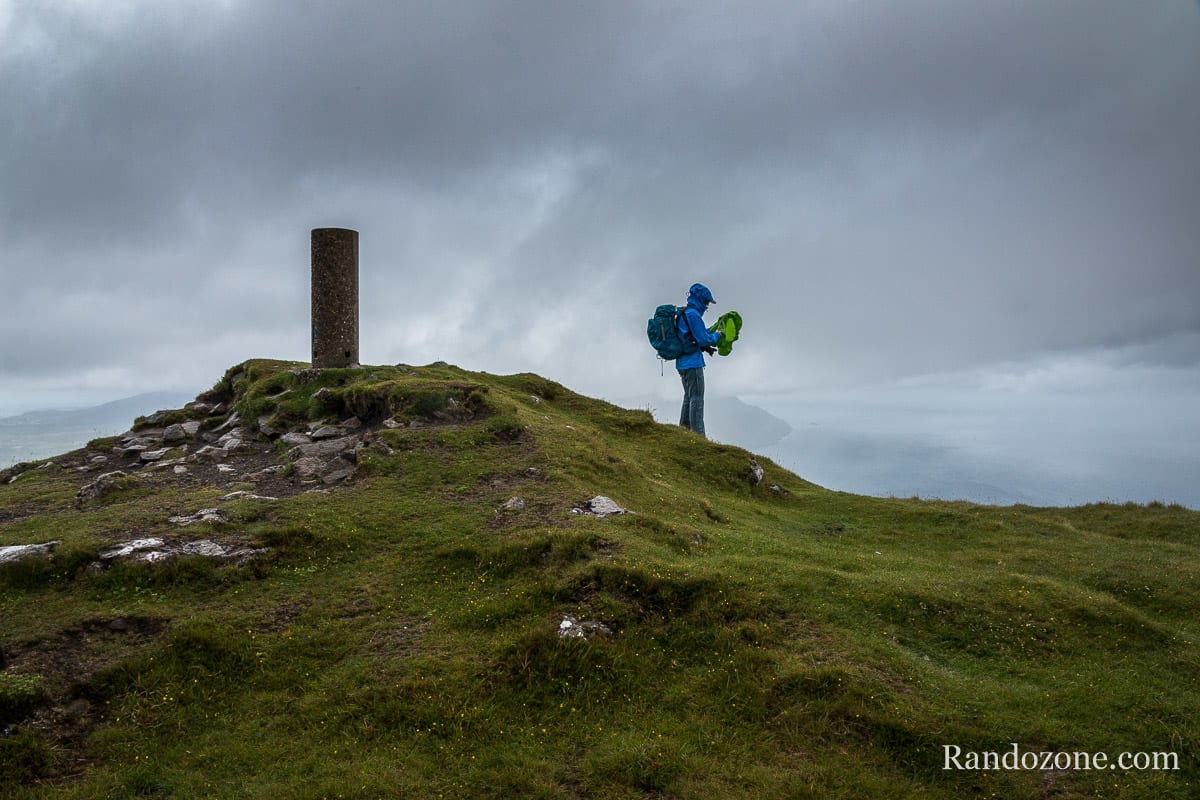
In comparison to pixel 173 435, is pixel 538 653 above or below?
below

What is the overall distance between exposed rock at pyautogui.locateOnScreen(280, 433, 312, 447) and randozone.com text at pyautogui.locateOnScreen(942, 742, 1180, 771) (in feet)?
59.6

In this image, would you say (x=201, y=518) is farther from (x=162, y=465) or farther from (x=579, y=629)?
(x=579, y=629)

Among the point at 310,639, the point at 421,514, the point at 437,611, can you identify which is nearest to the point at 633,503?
the point at 421,514

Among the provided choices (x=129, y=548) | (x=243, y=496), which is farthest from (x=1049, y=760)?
(x=243, y=496)

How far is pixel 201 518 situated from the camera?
1457cm

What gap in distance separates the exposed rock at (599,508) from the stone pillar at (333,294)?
14878 mm

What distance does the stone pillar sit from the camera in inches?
1051

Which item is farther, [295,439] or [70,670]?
[295,439]

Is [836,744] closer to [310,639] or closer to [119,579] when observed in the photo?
[310,639]

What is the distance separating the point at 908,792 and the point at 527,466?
38.2ft

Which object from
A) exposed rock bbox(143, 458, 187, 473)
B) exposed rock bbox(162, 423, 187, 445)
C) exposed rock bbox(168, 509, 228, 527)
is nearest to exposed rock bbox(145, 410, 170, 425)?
exposed rock bbox(162, 423, 187, 445)

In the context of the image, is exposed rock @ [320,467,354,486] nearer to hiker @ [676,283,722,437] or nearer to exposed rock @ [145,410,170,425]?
exposed rock @ [145,410,170,425]

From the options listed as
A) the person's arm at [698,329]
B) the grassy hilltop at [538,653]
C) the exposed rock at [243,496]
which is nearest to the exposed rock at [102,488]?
the grassy hilltop at [538,653]

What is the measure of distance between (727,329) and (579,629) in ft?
69.5
